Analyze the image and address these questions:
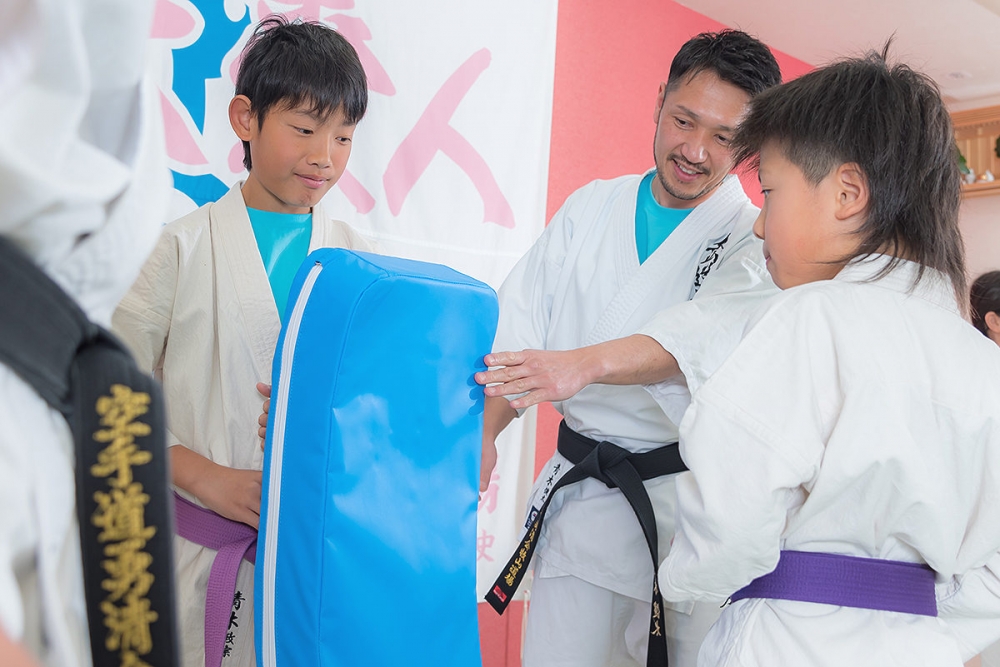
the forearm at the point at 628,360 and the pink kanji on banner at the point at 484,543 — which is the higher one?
the forearm at the point at 628,360

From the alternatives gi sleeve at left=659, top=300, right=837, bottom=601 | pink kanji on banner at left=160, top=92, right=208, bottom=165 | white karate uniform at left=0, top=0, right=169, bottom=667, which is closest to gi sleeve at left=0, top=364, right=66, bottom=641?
white karate uniform at left=0, top=0, right=169, bottom=667

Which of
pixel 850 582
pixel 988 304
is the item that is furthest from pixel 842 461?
pixel 988 304

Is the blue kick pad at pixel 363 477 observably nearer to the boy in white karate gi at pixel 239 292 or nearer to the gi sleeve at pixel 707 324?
the boy in white karate gi at pixel 239 292

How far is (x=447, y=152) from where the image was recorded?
254 cm

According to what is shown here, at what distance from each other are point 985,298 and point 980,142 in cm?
253

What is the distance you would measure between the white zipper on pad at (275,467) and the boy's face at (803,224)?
0.69 metres

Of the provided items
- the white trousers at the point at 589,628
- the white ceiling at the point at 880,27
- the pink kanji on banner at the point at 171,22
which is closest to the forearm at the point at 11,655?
the white trousers at the point at 589,628

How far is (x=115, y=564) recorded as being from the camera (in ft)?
1.53

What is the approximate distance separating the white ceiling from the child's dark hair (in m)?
1.98

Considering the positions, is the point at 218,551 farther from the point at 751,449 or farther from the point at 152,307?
the point at 751,449

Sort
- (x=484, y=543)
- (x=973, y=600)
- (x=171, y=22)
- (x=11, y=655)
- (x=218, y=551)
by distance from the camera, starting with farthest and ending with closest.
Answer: (x=484, y=543) → (x=171, y=22) → (x=218, y=551) → (x=973, y=600) → (x=11, y=655)

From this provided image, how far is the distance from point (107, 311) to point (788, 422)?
0.84 metres

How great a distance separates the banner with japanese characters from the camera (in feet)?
6.81

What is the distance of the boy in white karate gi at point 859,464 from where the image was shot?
1.04m
